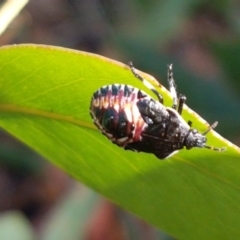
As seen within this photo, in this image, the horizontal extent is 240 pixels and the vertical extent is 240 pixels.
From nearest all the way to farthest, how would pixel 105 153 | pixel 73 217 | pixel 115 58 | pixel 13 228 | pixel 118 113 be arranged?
1. pixel 105 153
2. pixel 118 113
3. pixel 13 228
4. pixel 73 217
5. pixel 115 58

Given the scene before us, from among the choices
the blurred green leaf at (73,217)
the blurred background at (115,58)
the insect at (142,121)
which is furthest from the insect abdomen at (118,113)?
the blurred green leaf at (73,217)

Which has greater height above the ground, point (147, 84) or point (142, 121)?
point (147, 84)

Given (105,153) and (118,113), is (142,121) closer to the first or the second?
(118,113)

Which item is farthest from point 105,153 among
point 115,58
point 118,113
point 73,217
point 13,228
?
point 115,58

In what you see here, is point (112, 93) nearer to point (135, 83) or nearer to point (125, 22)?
point (135, 83)

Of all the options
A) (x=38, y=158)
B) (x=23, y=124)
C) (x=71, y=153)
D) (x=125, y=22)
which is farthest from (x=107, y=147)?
(x=125, y=22)

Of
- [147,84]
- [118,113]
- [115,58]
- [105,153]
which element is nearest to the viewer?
[147,84]

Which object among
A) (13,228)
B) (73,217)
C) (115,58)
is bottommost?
(73,217)

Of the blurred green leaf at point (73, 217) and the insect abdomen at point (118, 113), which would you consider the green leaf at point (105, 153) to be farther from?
the blurred green leaf at point (73, 217)
